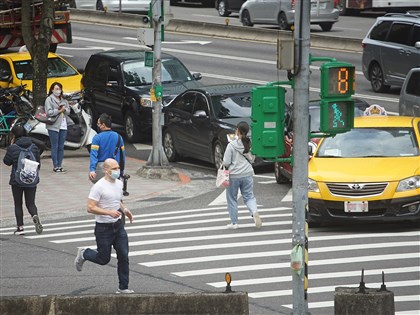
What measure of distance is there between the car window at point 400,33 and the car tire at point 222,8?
19974mm

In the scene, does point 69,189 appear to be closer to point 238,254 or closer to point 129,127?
point 129,127

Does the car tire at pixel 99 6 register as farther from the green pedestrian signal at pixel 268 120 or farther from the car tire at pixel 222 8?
the green pedestrian signal at pixel 268 120

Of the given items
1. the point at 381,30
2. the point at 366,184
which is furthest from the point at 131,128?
the point at 366,184

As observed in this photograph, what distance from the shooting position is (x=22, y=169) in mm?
18922

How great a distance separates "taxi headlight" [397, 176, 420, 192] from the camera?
18.4 metres

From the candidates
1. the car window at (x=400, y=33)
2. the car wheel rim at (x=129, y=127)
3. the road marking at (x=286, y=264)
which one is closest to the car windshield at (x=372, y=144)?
the road marking at (x=286, y=264)

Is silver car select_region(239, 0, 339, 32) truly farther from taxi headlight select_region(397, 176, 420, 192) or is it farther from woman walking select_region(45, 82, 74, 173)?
taxi headlight select_region(397, 176, 420, 192)

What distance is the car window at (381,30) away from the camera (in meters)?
33.1

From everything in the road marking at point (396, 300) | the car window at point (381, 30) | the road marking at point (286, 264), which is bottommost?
the road marking at point (286, 264)

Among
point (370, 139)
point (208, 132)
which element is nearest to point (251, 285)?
point (370, 139)

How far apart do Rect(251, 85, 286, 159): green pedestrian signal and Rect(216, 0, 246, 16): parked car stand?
39.7 meters

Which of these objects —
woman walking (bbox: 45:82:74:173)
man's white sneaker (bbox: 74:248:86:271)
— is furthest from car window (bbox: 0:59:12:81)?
man's white sneaker (bbox: 74:248:86:271)

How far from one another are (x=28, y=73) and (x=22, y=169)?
Result: 524 inches

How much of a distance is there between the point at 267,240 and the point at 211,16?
1395 inches
